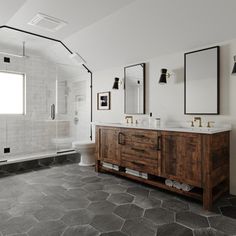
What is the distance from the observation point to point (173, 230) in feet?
6.09

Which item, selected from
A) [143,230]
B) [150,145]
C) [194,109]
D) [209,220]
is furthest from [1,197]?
[194,109]

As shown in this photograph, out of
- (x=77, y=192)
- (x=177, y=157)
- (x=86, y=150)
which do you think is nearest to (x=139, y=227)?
(x=177, y=157)

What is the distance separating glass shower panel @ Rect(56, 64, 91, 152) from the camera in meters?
4.83

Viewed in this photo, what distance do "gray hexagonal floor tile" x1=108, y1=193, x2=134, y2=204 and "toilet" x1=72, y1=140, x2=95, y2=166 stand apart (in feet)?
4.99

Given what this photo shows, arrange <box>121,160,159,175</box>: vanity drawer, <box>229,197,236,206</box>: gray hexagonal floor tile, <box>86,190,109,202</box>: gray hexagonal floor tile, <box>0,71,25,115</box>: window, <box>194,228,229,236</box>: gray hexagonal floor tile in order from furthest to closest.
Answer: <box>0,71,25,115</box>: window
<box>121,160,159,175</box>: vanity drawer
<box>86,190,109,202</box>: gray hexagonal floor tile
<box>229,197,236,206</box>: gray hexagonal floor tile
<box>194,228,229,236</box>: gray hexagonal floor tile

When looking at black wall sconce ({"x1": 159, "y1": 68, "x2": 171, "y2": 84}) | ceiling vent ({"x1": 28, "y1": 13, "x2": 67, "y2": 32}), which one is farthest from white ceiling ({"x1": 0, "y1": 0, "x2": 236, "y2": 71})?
black wall sconce ({"x1": 159, "y1": 68, "x2": 171, "y2": 84})

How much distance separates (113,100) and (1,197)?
8.36ft

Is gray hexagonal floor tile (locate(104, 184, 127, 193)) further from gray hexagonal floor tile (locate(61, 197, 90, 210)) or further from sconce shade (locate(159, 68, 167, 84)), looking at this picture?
sconce shade (locate(159, 68, 167, 84))

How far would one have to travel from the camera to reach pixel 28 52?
4566 mm

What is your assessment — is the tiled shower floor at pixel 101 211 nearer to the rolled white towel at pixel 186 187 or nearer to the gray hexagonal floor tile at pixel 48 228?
the gray hexagonal floor tile at pixel 48 228

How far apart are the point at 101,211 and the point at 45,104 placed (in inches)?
134

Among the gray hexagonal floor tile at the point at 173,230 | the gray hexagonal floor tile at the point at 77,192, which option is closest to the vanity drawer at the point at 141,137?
the gray hexagonal floor tile at the point at 77,192

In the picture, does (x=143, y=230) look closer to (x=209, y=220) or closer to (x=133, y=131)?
(x=209, y=220)

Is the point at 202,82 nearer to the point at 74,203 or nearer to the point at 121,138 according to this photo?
the point at 121,138
